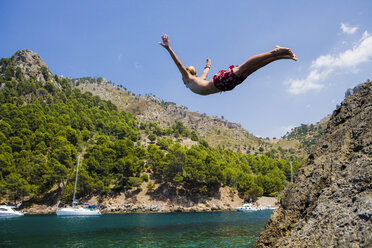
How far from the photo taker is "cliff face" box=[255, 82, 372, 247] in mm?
4773

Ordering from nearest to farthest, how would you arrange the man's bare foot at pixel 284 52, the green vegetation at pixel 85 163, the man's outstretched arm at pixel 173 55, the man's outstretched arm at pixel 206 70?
the man's bare foot at pixel 284 52
the man's outstretched arm at pixel 173 55
the man's outstretched arm at pixel 206 70
the green vegetation at pixel 85 163

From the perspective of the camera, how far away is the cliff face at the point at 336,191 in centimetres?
477

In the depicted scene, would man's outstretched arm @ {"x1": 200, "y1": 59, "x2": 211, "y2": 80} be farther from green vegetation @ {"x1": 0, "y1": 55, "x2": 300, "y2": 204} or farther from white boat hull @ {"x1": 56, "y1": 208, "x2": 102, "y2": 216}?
green vegetation @ {"x1": 0, "y1": 55, "x2": 300, "y2": 204}

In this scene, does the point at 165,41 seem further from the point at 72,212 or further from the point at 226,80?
the point at 72,212

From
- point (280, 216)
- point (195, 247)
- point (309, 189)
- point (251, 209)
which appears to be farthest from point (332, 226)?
point (251, 209)

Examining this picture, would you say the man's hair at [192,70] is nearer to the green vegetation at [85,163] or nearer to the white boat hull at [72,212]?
the white boat hull at [72,212]

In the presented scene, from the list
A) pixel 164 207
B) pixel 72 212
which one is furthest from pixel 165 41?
pixel 164 207

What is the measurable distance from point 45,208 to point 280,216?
6948 cm

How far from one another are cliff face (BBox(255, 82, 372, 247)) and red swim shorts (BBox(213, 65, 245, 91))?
3377 mm

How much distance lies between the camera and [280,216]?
870 cm

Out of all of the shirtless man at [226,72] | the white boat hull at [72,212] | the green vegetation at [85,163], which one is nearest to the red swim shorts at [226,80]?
the shirtless man at [226,72]

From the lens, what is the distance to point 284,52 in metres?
3.80

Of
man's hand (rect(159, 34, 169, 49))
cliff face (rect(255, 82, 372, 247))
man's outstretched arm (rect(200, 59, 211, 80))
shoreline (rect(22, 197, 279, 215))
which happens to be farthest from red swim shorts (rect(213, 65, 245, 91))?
shoreline (rect(22, 197, 279, 215))

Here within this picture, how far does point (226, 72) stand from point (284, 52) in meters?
0.98
